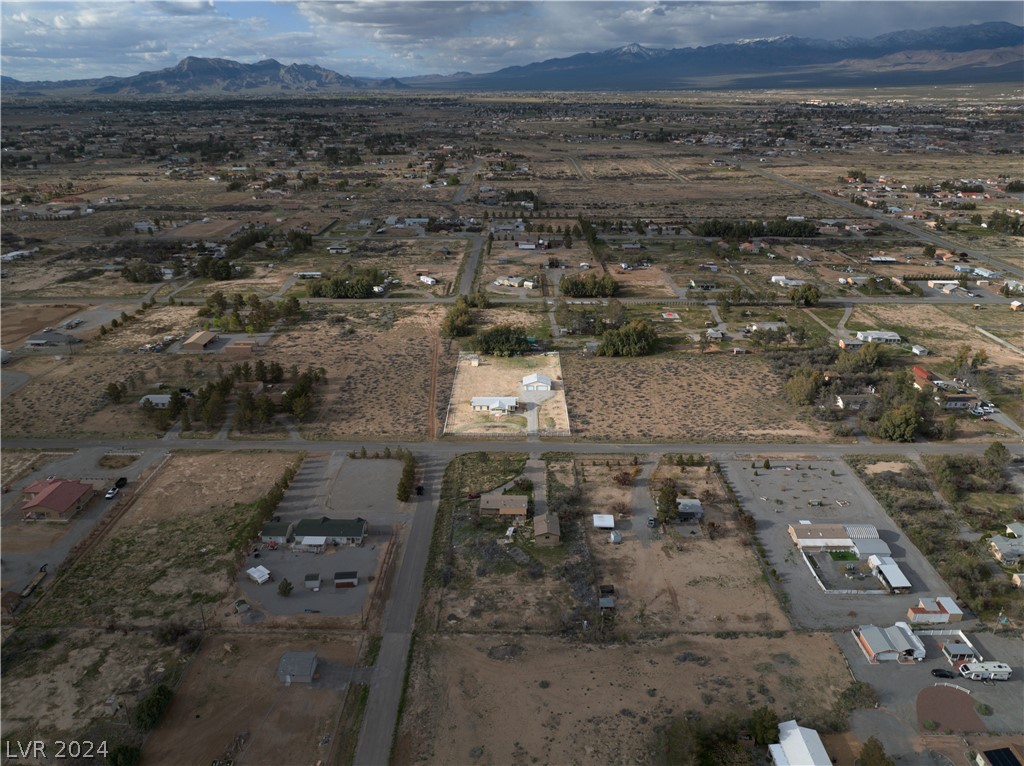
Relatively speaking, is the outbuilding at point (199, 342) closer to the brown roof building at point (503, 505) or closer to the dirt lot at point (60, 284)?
the dirt lot at point (60, 284)

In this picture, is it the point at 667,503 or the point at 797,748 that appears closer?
the point at 797,748

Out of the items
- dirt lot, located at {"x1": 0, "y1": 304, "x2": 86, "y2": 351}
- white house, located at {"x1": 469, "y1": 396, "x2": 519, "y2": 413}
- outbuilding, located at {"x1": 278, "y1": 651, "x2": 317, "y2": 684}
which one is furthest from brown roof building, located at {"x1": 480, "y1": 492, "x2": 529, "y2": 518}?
dirt lot, located at {"x1": 0, "y1": 304, "x2": 86, "y2": 351}

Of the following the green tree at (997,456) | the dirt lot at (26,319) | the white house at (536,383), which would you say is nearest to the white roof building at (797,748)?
the green tree at (997,456)

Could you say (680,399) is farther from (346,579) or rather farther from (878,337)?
(346,579)

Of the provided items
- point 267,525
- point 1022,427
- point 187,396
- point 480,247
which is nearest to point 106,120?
point 480,247

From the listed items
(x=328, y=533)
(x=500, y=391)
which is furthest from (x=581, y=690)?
(x=500, y=391)
